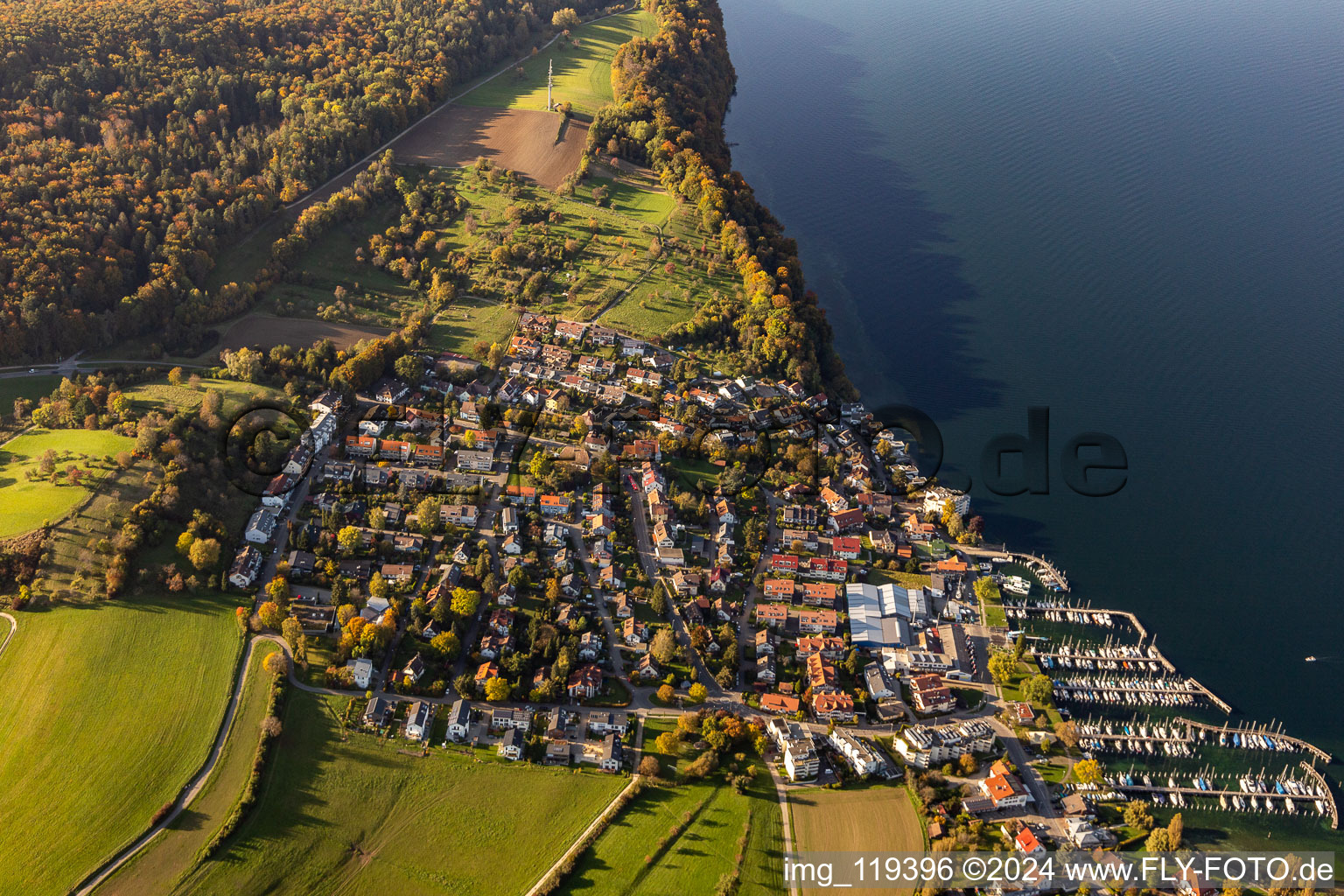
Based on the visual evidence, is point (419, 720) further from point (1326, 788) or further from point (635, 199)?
point (635, 199)

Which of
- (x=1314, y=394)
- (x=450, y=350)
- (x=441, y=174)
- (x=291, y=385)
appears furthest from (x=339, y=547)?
(x=1314, y=394)

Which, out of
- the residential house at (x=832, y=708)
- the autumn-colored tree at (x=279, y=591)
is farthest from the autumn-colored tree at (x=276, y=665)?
the residential house at (x=832, y=708)

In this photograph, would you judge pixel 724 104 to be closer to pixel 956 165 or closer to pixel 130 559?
pixel 956 165

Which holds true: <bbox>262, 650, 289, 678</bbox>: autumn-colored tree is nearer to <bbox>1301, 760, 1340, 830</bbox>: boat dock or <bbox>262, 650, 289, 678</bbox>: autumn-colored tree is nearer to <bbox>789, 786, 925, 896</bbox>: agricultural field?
<bbox>789, 786, 925, 896</bbox>: agricultural field

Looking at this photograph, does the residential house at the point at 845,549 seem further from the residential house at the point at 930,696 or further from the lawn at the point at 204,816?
the lawn at the point at 204,816

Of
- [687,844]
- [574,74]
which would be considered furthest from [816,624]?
[574,74]

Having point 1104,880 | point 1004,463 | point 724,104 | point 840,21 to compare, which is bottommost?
point 1104,880

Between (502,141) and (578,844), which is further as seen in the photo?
(502,141)
